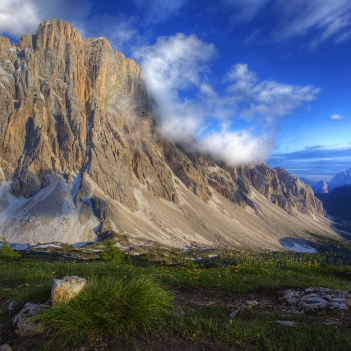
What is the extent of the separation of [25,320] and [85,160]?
136197 mm

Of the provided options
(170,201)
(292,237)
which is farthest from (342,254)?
(170,201)

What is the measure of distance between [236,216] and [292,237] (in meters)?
43.0

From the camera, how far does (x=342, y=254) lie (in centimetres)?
16138

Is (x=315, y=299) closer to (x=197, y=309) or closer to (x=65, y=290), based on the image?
(x=197, y=309)

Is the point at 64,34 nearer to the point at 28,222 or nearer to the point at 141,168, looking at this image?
the point at 141,168

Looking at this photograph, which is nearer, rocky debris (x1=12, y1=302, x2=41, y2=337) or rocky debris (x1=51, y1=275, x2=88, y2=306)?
rocky debris (x1=12, y1=302, x2=41, y2=337)

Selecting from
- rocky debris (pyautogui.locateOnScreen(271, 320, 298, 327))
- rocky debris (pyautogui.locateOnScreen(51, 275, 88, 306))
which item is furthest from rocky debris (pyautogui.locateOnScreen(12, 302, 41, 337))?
rocky debris (pyautogui.locateOnScreen(271, 320, 298, 327))

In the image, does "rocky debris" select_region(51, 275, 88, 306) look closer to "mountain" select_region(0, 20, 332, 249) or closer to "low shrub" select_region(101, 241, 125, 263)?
"low shrub" select_region(101, 241, 125, 263)

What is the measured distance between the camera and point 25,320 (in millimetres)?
5281

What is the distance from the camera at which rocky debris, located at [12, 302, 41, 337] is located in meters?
5.09

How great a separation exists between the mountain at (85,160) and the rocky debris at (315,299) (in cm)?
10053

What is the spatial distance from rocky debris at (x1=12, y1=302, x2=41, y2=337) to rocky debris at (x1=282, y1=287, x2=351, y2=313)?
6949 millimetres

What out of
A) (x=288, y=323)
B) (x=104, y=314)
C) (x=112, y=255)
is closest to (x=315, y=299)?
(x=288, y=323)

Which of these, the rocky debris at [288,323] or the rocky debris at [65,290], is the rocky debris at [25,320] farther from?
the rocky debris at [288,323]
